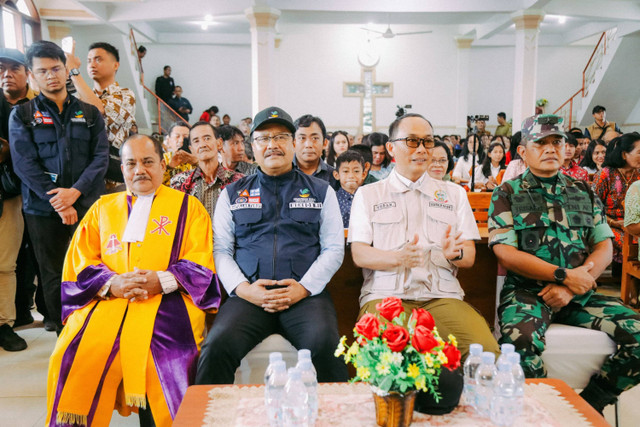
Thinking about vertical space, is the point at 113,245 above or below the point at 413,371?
above

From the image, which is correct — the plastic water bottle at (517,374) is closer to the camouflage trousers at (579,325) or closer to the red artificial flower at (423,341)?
the red artificial flower at (423,341)

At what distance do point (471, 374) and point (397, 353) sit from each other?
0.43 m

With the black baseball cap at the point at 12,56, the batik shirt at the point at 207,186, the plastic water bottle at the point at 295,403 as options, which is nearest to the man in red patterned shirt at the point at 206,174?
the batik shirt at the point at 207,186

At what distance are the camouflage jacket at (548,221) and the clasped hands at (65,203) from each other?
2.42 m

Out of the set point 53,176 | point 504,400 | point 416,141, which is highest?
point 416,141

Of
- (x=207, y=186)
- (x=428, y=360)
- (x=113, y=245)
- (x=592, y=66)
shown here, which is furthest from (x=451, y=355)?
(x=592, y=66)

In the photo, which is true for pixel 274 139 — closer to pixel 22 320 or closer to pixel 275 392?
pixel 275 392

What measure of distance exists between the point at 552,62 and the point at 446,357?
15788 millimetres

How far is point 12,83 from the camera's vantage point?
3432 millimetres

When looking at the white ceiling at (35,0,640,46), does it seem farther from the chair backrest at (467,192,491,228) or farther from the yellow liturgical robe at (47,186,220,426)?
the yellow liturgical robe at (47,186,220,426)

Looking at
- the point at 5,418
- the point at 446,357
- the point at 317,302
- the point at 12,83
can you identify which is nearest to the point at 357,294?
the point at 317,302

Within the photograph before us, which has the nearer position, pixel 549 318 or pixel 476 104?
pixel 549 318

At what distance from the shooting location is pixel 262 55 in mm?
8992

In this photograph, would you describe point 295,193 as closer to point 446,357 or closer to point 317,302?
point 317,302
